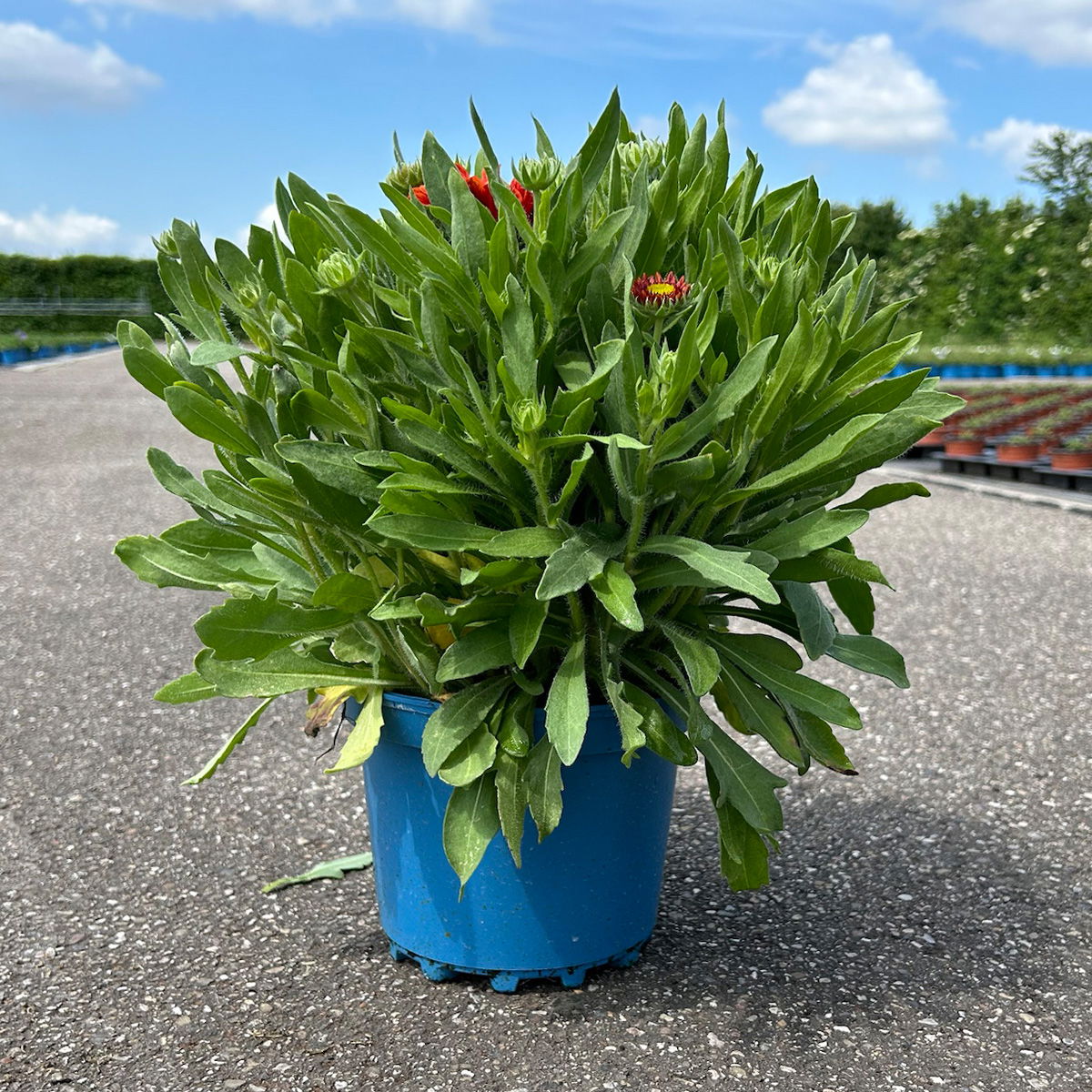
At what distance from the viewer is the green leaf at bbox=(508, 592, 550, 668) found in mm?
1559

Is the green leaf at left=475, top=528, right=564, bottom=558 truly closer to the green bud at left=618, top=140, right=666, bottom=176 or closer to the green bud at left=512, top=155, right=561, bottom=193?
the green bud at left=512, top=155, right=561, bottom=193

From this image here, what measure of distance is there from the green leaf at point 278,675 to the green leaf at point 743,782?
48 centimetres

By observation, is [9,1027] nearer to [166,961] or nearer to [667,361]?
[166,961]

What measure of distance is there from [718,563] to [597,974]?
854 millimetres

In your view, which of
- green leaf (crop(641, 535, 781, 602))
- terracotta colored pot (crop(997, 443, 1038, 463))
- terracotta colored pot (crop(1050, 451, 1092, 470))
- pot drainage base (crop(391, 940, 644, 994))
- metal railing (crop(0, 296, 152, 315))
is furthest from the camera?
metal railing (crop(0, 296, 152, 315))

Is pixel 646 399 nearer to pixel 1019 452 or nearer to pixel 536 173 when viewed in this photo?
pixel 536 173

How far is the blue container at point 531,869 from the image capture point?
1.78 m

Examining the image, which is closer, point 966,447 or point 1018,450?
point 1018,450

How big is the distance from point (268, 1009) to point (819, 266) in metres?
1.46

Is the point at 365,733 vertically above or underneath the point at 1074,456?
above

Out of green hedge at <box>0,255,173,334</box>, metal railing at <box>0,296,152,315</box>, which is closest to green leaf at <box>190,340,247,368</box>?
green hedge at <box>0,255,173,334</box>

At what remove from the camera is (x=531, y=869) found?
1.79m

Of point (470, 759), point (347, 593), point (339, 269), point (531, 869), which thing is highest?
point (339, 269)

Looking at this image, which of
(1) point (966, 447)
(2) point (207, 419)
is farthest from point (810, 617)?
(1) point (966, 447)
